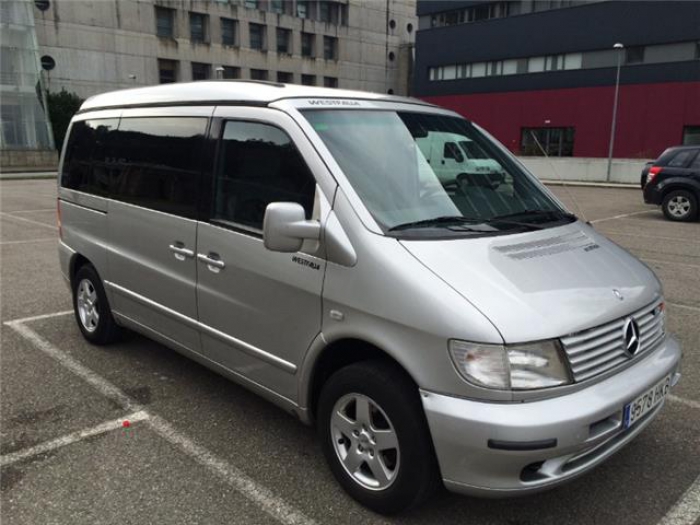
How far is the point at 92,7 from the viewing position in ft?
145

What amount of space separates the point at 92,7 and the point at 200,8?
28.3ft

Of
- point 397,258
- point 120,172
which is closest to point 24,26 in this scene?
point 120,172

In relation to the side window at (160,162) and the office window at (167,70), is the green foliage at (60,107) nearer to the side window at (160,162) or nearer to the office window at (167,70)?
the office window at (167,70)

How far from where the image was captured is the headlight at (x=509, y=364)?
93.0 inches

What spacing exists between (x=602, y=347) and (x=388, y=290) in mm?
966

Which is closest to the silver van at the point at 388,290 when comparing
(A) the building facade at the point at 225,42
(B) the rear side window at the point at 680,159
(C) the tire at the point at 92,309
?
(C) the tire at the point at 92,309

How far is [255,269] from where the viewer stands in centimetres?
319

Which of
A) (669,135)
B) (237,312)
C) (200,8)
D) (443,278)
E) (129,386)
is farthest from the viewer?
(200,8)

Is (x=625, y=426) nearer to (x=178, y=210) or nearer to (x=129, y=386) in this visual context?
(x=178, y=210)

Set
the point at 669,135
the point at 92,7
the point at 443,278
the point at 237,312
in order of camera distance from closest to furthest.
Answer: the point at 443,278
the point at 237,312
the point at 669,135
the point at 92,7

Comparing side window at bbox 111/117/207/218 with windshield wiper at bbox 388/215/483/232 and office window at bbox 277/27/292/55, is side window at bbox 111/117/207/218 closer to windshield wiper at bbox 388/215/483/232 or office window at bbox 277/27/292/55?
windshield wiper at bbox 388/215/483/232

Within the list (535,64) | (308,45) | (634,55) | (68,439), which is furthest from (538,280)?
(308,45)

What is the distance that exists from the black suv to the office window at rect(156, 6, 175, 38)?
43.9 metres

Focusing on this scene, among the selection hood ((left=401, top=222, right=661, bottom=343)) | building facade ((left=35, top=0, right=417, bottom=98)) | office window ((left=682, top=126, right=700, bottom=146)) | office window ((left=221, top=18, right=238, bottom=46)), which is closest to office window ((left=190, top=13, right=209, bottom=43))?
building facade ((left=35, top=0, right=417, bottom=98))
